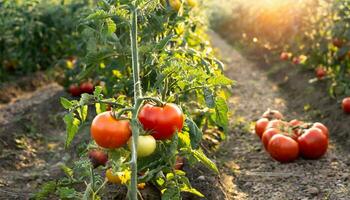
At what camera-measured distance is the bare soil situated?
11.6ft

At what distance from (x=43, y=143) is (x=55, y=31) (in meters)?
2.74

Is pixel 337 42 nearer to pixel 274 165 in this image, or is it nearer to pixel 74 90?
pixel 274 165

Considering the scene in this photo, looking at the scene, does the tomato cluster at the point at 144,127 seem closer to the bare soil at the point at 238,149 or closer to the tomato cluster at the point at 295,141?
the bare soil at the point at 238,149

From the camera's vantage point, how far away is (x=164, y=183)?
2678 mm

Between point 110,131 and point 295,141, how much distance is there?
2.22 meters

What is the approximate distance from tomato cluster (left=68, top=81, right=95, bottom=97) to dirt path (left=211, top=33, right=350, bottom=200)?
1.67 metres

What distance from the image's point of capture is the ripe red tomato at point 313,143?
3.97 metres

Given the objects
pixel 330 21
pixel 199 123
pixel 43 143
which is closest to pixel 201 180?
pixel 199 123

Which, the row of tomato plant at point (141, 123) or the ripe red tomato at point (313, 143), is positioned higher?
the row of tomato plant at point (141, 123)

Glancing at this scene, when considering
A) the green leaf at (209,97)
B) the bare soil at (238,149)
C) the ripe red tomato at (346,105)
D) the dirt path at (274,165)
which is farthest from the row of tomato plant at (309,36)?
the green leaf at (209,97)

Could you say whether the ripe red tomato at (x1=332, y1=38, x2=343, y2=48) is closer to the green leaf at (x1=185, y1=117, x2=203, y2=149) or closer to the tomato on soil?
the green leaf at (x1=185, y1=117, x2=203, y2=149)

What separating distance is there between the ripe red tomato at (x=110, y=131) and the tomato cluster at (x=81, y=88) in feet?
12.5

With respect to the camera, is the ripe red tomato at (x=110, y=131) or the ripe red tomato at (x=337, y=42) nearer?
the ripe red tomato at (x=110, y=131)

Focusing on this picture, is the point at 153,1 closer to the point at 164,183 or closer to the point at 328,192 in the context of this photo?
the point at 164,183
